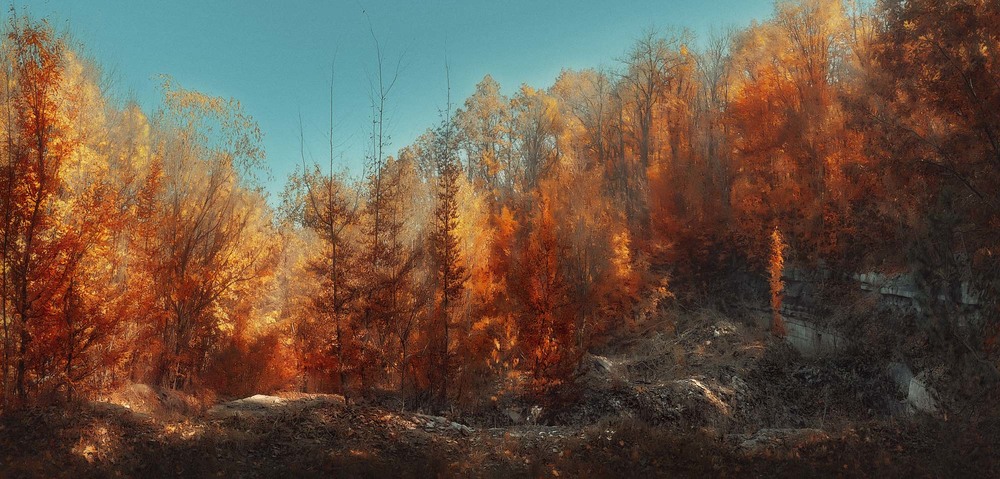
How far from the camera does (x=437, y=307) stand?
46.0 ft

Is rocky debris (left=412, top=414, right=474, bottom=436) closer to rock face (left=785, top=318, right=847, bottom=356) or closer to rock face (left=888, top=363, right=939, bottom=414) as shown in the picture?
rock face (left=888, top=363, right=939, bottom=414)

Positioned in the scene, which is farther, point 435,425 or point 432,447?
point 435,425

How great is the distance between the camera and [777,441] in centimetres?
902

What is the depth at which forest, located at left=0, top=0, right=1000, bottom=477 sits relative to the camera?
9.29 metres

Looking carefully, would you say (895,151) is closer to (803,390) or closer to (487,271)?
(803,390)

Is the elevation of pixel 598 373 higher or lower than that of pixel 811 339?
lower

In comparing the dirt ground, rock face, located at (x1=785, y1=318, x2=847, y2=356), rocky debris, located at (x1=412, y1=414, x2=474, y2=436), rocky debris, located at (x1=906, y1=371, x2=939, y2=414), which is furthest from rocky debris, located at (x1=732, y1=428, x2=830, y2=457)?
rock face, located at (x1=785, y1=318, x2=847, y2=356)

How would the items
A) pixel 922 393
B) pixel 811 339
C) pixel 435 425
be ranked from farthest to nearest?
1. pixel 811 339
2. pixel 922 393
3. pixel 435 425

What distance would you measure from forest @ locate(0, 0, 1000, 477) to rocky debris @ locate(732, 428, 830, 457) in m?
0.56

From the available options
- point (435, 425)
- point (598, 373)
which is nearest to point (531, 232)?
point (598, 373)

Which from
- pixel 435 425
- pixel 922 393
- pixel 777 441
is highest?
pixel 922 393

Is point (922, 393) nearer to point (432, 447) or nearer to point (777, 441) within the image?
point (777, 441)

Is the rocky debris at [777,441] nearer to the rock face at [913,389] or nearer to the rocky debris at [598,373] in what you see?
the rock face at [913,389]

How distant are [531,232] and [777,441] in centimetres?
1029
